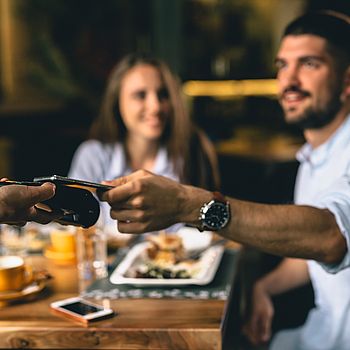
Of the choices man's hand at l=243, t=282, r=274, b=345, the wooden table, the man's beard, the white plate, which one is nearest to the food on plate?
the white plate

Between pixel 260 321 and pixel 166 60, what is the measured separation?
3.44m

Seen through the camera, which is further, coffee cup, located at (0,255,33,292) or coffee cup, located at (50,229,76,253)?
coffee cup, located at (50,229,76,253)

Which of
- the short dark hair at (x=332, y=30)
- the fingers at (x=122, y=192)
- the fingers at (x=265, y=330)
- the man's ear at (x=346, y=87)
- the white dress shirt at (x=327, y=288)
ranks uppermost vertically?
the short dark hair at (x=332, y=30)

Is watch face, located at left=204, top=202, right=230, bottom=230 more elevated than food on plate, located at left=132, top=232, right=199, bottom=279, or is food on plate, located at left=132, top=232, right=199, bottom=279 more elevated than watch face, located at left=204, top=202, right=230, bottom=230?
watch face, located at left=204, top=202, right=230, bottom=230

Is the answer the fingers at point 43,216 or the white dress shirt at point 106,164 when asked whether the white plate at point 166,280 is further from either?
the white dress shirt at point 106,164

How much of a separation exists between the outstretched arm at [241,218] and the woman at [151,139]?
4.45 feet

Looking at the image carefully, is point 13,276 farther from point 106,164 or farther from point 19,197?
point 106,164

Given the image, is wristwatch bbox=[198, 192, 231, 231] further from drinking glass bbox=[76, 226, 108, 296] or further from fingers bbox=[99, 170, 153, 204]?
drinking glass bbox=[76, 226, 108, 296]

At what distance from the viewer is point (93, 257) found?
1.77 metres

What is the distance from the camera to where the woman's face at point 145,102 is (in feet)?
8.63

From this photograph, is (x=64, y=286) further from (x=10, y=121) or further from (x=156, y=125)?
(x=10, y=121)

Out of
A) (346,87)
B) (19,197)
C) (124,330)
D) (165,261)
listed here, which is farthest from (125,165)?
(19,197)

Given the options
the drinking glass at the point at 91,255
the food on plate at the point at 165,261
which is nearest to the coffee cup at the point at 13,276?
the drinking glass at the point at 91,255

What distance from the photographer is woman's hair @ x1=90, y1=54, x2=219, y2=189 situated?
2.69 m
